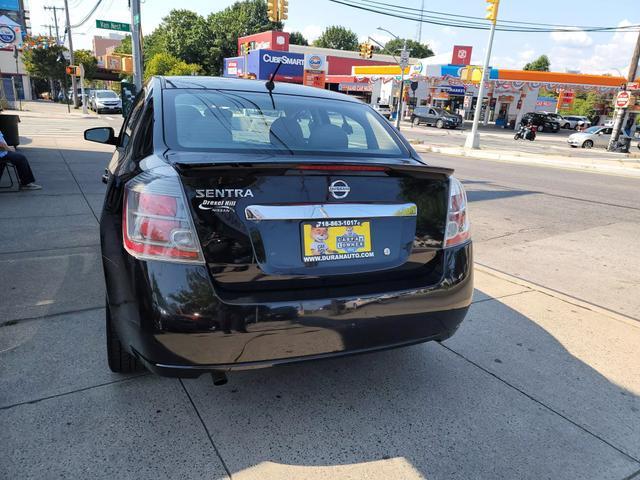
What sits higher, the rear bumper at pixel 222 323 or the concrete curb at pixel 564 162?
the rear bumper at pixel 222 323

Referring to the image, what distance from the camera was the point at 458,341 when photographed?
11.3ft

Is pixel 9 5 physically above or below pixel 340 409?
above

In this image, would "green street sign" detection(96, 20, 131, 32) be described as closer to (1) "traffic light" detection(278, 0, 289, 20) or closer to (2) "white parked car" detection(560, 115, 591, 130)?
(1) "traffic light" detection(278, 0, 289, 20)

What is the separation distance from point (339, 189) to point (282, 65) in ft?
157

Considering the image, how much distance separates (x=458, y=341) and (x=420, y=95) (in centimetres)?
4950

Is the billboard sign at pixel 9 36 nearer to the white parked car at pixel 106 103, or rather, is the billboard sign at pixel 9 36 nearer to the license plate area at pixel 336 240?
the white parked car at pixel 106 103

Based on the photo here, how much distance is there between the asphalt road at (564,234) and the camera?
4.91 m

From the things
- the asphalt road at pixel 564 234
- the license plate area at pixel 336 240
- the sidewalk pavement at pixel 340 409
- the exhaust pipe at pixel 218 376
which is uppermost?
the license plate area at pixel 336 240

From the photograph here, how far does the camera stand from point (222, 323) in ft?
6.70

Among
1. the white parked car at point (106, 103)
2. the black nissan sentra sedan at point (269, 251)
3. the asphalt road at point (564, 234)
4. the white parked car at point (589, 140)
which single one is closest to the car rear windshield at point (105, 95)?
the white parked car at point (106, 103)

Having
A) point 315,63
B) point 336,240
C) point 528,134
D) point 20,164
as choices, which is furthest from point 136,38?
point 315,63

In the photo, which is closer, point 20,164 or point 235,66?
point 20,164

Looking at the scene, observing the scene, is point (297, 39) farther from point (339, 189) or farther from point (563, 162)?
point (339, 189)

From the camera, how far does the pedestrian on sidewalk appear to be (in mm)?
7270
